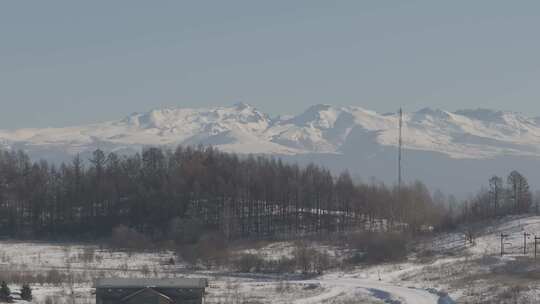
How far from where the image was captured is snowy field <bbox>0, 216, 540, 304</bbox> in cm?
6881

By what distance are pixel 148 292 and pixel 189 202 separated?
7837cm

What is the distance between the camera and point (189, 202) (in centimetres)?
13362

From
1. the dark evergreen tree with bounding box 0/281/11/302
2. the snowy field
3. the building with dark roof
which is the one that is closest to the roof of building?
the building with dark roof

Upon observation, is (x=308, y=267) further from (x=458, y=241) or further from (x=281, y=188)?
(x=281, y=188)

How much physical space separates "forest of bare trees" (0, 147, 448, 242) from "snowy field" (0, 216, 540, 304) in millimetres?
13530

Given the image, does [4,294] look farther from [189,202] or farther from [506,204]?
[506,204]

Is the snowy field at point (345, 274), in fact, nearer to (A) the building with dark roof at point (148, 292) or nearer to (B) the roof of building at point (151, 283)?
(B) the roof of building at point (151, 283)

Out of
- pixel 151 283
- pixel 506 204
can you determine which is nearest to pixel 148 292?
pixel 151 283

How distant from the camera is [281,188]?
137 metres

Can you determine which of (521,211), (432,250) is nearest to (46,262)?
(432,250)

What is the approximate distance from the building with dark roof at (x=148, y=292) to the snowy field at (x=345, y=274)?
385 inches

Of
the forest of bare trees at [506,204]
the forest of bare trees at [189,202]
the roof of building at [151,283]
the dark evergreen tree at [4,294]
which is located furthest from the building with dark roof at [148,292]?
the forest of bare trees at [506,204]

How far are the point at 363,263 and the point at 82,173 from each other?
59704mm

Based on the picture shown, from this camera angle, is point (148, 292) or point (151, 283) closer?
point (148, 292)
